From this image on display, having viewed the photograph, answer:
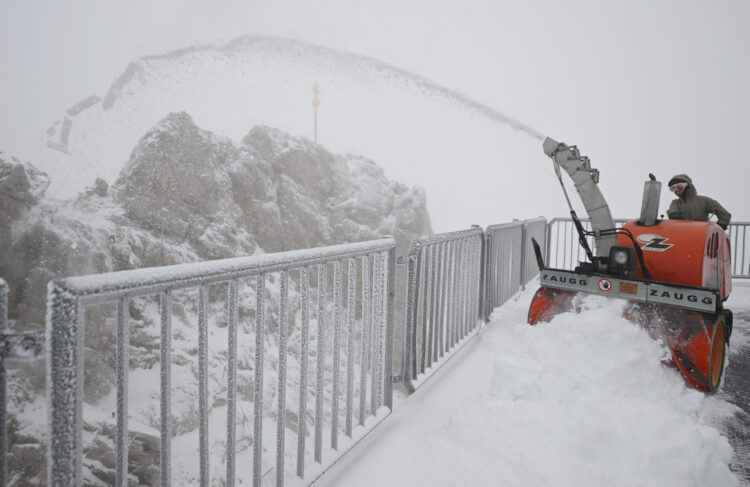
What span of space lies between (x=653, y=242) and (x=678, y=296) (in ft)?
2.04

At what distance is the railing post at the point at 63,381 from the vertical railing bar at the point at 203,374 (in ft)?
1.29

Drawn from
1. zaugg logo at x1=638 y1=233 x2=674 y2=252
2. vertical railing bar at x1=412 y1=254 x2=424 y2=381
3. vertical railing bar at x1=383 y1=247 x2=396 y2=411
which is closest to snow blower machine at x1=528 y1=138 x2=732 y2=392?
zaugg logo at x1=638 y1=233 x2=674 y2=252

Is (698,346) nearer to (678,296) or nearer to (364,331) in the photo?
(678,296)

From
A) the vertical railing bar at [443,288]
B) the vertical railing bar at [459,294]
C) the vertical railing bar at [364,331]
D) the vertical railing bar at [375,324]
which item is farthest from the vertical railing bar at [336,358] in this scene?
the vertical railing bar at [459,294]

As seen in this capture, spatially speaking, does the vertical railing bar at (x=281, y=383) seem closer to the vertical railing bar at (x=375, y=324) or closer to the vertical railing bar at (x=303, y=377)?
the vertical railing bar at (x=303, y=377)

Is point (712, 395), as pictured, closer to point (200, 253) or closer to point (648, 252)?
point (648, 252)

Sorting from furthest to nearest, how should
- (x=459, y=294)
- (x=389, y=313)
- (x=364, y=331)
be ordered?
(x=459, y=294)
(x=389, y=313)
(x=364, y=331)

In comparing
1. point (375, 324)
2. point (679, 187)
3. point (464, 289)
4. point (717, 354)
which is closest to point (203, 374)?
point (375, 324)

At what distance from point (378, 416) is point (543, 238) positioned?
19.4ft

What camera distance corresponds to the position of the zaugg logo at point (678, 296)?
288cm

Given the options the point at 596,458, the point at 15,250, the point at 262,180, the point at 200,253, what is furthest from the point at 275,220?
the point at 596,458

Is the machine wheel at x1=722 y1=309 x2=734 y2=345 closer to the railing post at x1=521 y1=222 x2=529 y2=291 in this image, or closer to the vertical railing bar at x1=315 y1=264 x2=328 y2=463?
the railing post at x1=521 y1=222 x2=529 y2=291

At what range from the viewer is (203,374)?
4.76 ft

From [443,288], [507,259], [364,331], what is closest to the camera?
[364,331]
